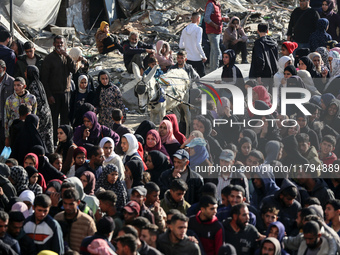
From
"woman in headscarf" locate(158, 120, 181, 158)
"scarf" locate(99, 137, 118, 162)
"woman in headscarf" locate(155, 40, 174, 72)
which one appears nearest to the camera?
"scarf" locate(99, 137, 118, 162)

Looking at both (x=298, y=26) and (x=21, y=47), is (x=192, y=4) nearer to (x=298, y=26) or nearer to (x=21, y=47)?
(x=298, y=26)

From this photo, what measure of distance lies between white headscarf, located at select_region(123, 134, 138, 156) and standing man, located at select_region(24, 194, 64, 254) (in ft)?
8.12

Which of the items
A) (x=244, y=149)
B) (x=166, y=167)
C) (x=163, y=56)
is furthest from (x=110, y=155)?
(x=163, y=56)

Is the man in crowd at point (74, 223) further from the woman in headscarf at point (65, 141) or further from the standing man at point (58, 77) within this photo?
the standing man at point (58, 77)

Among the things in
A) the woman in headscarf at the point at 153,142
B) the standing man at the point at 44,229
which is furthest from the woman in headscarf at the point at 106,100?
the standing man at the point at 44,229

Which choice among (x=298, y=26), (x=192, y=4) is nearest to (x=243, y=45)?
(x=298, y=26)

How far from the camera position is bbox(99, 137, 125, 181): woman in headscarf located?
1041cm

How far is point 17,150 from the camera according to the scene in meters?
11.2

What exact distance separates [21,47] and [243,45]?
6067 mm

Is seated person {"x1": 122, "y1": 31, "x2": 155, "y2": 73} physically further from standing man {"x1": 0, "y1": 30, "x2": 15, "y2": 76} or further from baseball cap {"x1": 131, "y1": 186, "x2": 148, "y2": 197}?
baseball cap {"x1": 131, "y1": 186, "x2": 148, "y2": 197}

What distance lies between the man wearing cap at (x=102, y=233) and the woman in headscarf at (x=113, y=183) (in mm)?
1340

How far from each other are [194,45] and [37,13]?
5534 millimetres

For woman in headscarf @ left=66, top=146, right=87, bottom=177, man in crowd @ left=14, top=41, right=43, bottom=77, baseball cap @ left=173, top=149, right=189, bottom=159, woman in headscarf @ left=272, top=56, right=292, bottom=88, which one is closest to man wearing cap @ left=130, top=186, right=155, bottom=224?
baseball cap @ left=173, top=149, right=189, bottom=159

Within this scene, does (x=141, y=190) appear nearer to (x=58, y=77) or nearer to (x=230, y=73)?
(x=58, y=77)
